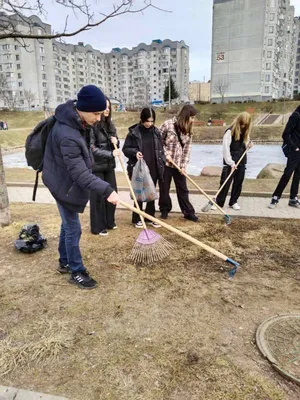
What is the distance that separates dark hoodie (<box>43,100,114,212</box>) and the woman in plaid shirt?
7.14 feet

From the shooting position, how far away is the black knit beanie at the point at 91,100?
2.46 m

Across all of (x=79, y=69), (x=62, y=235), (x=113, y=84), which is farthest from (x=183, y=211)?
(x=113, y=84)

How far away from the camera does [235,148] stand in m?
5.35

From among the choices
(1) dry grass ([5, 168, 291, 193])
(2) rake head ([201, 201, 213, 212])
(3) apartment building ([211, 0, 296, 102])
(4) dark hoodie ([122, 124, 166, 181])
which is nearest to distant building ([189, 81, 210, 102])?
(3) apartment building ([211, 0, 296, 102])

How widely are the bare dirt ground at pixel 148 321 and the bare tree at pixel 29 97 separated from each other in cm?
5481

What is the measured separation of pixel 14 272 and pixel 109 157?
177 cm

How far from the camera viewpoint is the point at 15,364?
2.11 metres

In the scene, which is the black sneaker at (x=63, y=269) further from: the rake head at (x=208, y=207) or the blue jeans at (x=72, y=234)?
the rake head at (x=208, y=207)

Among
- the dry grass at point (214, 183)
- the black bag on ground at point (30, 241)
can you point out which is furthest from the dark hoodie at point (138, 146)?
the dry grass at point (214, 183)

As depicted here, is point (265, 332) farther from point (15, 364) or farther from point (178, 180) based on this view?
point (178, 180)

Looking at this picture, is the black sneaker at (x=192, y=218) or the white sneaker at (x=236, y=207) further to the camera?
the white sneaker at (x=236, y=207)

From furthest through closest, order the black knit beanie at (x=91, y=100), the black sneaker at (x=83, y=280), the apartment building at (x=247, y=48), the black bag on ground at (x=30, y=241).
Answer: the apartment building at (x=247, y=48) → the black bag on ground at (x=30, y=241) → the black sneaker at (x=83, y=280) → the black knit beanie at (x=91, y=100)

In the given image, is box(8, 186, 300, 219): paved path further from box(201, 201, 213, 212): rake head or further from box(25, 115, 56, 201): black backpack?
box(25, 115, 56, 201): black backpack

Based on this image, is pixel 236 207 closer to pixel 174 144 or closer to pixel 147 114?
pixel 174 144
